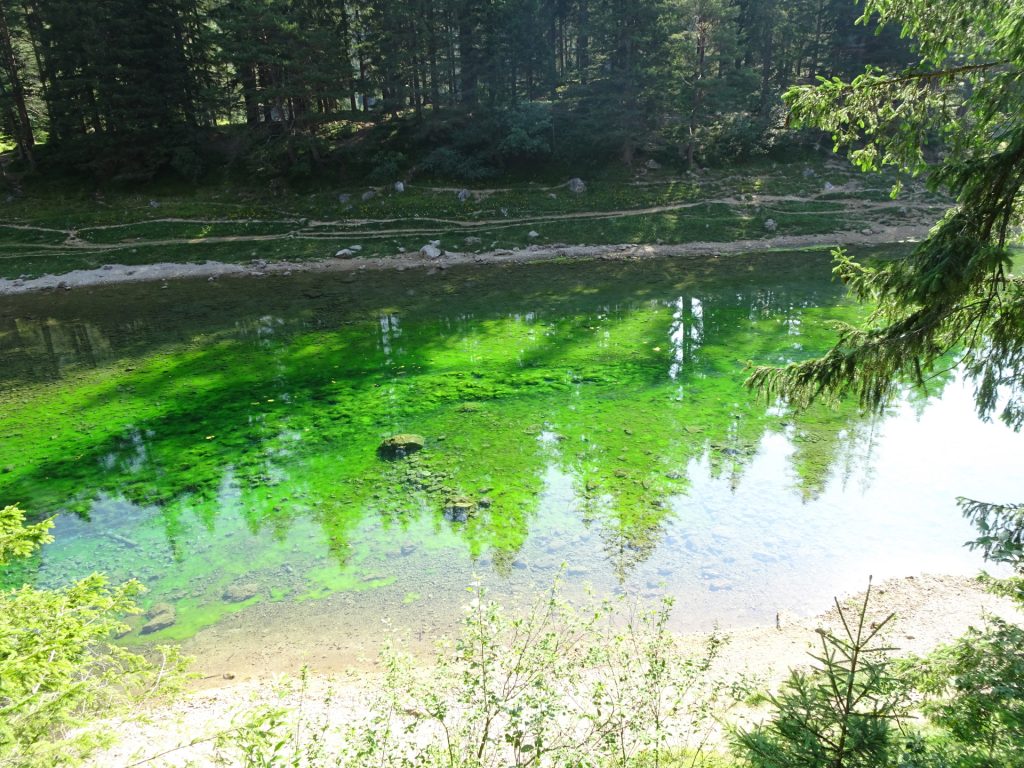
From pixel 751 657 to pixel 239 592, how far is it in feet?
28.3

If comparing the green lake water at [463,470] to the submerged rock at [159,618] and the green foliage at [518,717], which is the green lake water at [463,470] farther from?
the green foliage at [518,717]

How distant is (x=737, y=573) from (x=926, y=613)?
9.31 ft

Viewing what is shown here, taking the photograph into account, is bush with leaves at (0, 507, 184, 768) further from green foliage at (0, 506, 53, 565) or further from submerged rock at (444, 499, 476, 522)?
submerged rock at (444, 499, 476, 522)

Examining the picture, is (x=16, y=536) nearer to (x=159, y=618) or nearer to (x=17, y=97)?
(x=159, y=618)

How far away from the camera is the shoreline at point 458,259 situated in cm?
3462

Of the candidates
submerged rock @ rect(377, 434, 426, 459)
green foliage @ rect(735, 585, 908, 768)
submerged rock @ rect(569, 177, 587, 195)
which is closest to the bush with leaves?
green foliage @ rect(735, 585, 908, 768)

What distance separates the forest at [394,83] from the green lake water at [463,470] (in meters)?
21.2

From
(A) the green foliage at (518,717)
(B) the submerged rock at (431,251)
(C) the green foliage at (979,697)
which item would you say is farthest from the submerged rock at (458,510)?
(B) the submerged rock at (431,251)

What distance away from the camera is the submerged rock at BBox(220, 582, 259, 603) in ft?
37.3

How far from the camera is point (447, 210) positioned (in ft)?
137

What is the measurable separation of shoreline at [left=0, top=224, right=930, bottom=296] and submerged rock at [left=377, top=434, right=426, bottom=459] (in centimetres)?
2085

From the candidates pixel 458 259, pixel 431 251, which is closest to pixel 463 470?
pixel 458 259

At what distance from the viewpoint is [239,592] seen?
11555mm

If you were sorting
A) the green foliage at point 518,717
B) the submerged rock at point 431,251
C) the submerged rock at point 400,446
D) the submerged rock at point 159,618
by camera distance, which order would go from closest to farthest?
1. the green foliage at point 518,717
2. the submerged rock at point 159,618
3. the submerged rock at point 400,446
4. the submerged rock at point 431,251
